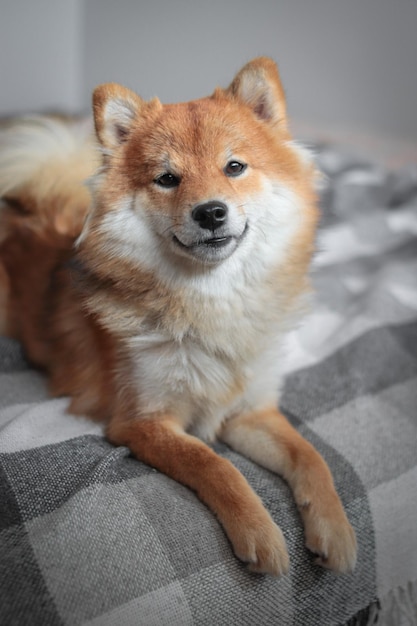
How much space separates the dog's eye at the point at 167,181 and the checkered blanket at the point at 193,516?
366mm

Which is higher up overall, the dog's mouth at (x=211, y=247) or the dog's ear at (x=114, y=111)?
the dog's ear at (x=114, y=111)

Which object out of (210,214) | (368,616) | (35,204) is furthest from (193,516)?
(35,204)

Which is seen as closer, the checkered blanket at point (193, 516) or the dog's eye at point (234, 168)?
the checkered blanket at point (193, 516)

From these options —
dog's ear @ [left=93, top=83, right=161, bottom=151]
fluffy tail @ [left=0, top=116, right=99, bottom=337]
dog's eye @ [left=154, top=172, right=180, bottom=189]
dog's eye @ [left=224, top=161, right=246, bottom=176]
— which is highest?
dog's ear @ [left=93, top=83, right=161, bottom=151]

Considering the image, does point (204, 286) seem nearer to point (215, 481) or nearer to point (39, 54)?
point (215, 481)

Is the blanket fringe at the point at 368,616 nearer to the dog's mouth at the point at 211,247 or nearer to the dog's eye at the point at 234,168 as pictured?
the dog's mouth at the point at 211,247

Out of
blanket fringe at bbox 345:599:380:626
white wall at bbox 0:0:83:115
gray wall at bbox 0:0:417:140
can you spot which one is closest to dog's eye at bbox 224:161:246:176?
blanket fringe at bbox 345:599:380:626

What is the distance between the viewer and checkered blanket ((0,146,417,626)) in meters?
0.85

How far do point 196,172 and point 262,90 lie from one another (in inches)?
9.5

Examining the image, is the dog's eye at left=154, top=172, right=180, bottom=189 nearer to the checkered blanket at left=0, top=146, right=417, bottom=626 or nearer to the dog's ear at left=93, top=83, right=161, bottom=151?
the dog's ear at left=93, top=83, right=161, bottom=151

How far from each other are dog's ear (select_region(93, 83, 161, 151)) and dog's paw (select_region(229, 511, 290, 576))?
2.37 feet

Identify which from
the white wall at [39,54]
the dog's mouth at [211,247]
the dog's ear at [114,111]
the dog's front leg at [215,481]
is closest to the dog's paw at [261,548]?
the dog's front leg at [215,481]

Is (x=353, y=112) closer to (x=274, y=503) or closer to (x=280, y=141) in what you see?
(x=280, y=141)

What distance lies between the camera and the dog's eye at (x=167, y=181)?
1.05 m
